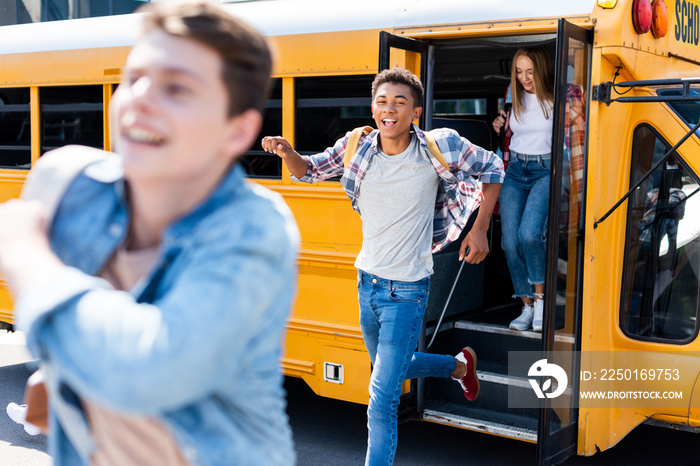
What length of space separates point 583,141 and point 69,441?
3.20 m

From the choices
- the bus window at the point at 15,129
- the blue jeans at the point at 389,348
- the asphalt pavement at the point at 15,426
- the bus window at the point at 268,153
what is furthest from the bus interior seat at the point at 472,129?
the bus window at the point at 15,129

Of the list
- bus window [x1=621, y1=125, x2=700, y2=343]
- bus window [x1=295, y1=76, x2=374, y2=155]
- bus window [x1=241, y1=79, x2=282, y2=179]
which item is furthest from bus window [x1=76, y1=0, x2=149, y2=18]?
bus window [x1=621, y1=125, x2=700, y2=343]

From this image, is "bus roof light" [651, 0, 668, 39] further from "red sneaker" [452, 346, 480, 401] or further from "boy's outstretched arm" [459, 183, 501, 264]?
"red sneaker" [452, 346, 480, 401]

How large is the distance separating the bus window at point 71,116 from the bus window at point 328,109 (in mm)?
1511

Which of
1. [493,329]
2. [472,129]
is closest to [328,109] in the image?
[472,129]

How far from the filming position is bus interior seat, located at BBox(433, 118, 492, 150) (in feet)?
16.8

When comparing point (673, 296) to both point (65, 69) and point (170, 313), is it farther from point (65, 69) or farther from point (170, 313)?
point (65, 69)

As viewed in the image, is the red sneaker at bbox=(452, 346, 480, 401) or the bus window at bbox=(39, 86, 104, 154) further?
the bus window at bbox=(39, 86, 104, 154)

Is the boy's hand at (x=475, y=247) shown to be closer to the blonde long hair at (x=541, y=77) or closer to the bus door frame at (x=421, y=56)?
the bus door frame at (x=421, y=56)

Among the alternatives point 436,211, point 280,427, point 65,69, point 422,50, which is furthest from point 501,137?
point 280,427

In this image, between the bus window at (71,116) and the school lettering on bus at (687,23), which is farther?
the bus window at (71,116)

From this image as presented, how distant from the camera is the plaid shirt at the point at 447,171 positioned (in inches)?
144

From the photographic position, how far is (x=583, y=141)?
12.6ft

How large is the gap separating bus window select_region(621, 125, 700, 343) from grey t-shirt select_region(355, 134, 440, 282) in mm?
1102
